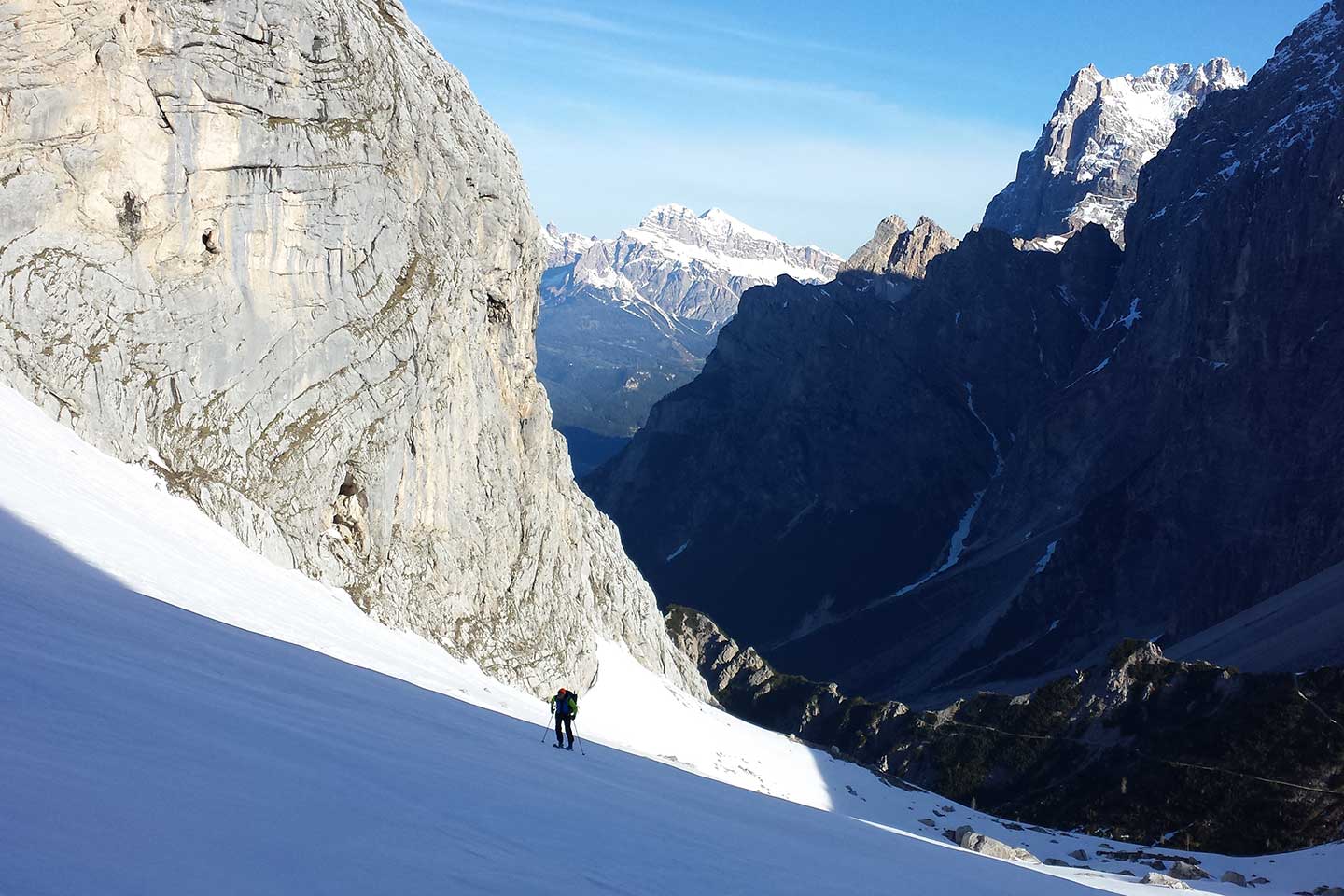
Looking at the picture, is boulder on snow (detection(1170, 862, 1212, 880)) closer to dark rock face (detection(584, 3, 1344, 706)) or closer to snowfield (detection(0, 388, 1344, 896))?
snowfield (detection(0, 388, 1344, 896))

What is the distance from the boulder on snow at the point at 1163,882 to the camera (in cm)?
3687

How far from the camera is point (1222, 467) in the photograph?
15588cm

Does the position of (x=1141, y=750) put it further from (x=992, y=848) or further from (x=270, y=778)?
(x=270, y=778)

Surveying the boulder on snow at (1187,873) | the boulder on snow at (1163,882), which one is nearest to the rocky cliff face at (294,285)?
the boulder on snow at (1163,882)

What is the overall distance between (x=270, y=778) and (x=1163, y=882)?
1379 inches

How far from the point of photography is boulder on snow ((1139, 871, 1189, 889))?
Answer: 36872 millimetres

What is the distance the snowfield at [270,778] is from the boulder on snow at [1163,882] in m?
1.86

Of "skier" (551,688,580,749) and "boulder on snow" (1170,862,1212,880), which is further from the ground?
"skier" (551,688,580,749)

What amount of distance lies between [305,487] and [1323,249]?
14725 centimetres

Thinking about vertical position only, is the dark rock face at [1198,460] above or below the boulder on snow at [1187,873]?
above

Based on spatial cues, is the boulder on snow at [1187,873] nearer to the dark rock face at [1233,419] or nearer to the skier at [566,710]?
the skier at [566,710]

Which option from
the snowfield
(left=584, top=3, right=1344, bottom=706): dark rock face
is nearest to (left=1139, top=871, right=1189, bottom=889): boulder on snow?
the snowfield

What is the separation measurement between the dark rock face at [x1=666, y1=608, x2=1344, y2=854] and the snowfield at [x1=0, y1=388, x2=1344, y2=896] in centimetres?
3393

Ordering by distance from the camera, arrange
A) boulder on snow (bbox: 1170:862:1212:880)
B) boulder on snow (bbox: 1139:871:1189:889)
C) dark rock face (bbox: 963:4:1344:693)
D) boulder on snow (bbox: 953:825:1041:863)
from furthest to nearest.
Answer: dark rock face (bbox: 963:4:1344:693)
boulder on snow (bbox: 953:825:1041:863)
boulder on snow (bbox: 1170:862:1212:880)
boulder on snow (bbox: 1139:871:1189:889)
